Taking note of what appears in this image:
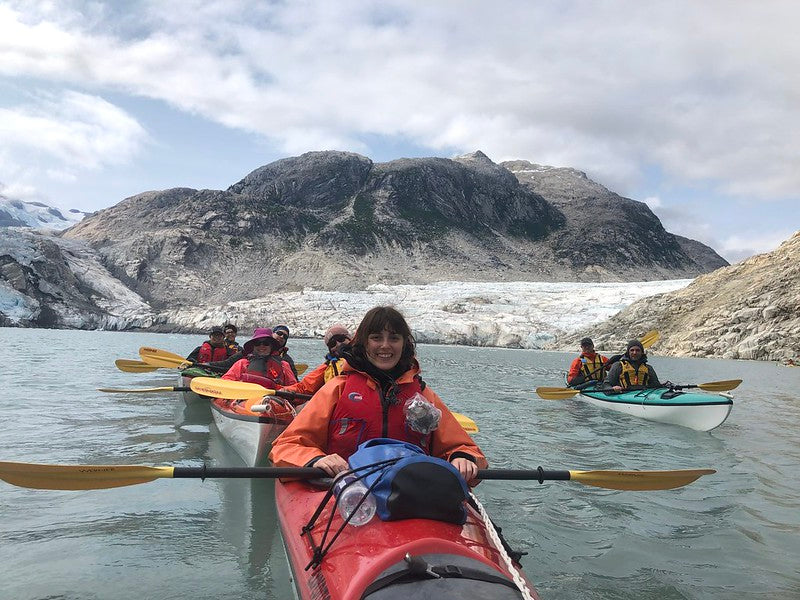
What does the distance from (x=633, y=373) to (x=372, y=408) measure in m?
10.9

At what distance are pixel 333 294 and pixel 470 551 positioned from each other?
6934cm

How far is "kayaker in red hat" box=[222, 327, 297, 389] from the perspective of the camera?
8859 mm

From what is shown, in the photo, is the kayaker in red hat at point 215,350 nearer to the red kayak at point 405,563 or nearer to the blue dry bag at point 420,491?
the red kayak at point 405,563

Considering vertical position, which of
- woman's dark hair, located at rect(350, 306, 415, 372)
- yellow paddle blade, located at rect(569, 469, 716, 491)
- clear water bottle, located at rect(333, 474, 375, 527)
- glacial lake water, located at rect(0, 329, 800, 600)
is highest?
woman's dark hair, located at rect(350, 306, 415, 372)

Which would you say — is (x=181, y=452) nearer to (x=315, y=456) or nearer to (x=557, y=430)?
(x=315, y=456)

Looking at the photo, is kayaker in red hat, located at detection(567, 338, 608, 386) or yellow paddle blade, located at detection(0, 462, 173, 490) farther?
kayaker in red hat, located at detection(567, 338, 608, 386)

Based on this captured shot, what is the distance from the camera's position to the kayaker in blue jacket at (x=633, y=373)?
1254 cm

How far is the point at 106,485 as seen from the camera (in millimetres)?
3900

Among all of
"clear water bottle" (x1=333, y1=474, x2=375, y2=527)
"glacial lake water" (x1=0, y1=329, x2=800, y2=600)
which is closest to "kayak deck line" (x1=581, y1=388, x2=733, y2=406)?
"glacial lake water" (x1=0, y1=329, x2=800, y2=600)

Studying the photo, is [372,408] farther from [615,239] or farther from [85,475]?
[615,239]

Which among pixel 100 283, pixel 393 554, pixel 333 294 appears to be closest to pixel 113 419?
pixel 393 554

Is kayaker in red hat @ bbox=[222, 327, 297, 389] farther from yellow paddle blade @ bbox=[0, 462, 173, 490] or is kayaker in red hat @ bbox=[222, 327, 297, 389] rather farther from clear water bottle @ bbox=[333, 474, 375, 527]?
clear water bottle @ bbox=[333, 474, 375, 527]

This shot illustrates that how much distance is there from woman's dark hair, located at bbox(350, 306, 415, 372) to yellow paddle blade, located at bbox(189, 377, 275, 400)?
3729 mm

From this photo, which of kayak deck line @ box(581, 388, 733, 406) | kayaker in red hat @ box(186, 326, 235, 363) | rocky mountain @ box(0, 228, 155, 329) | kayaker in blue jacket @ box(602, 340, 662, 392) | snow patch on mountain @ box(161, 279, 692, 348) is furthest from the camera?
rocky mountain @ box(0, 228, 155, 329)
